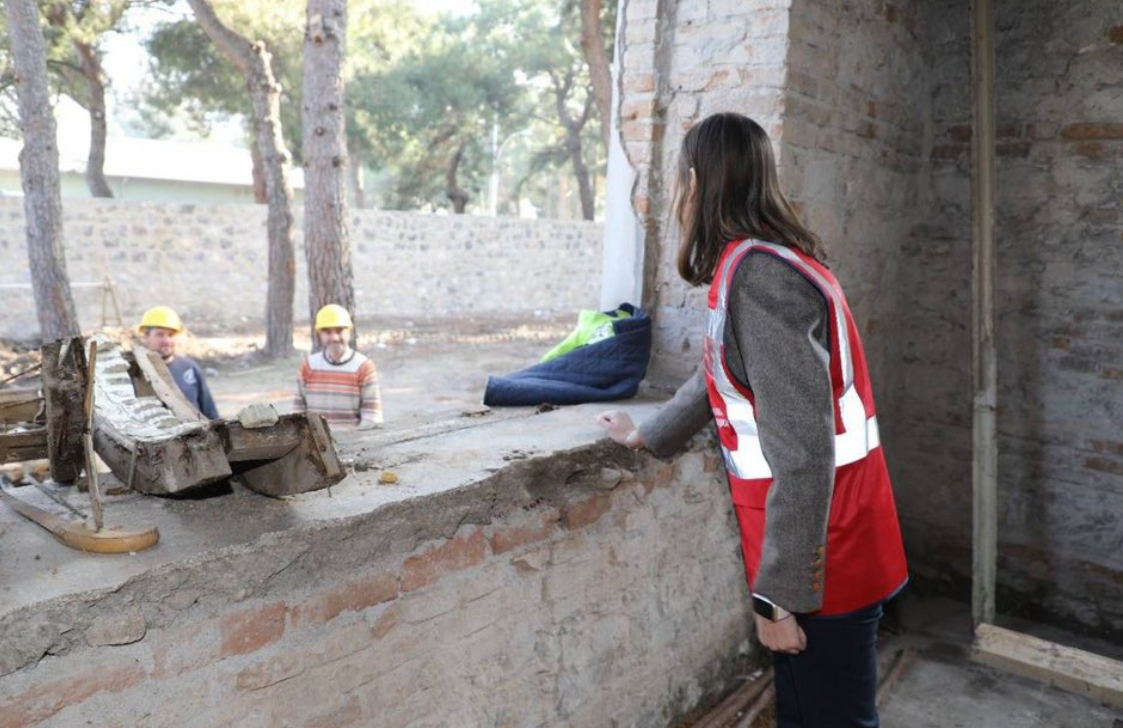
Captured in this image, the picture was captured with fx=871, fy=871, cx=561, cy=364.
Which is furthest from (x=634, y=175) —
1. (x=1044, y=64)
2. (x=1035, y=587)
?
(x=1035, y=587)

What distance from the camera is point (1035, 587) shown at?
3.80m

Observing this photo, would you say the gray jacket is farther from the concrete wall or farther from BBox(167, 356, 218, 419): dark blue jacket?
BBox(167, 356, 218, 419): dark blue jacket

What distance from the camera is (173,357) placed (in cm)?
460

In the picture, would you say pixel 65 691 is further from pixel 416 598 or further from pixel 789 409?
pixel 789 409

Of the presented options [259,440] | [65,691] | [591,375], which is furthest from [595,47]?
[65,691]

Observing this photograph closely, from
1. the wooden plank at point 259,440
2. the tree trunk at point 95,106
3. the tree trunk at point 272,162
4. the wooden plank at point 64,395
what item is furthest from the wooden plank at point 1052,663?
the tree trunk at point 95,106

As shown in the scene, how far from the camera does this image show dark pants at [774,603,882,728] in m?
1.78

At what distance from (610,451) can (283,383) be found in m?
8.02

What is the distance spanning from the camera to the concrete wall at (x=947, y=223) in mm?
3014

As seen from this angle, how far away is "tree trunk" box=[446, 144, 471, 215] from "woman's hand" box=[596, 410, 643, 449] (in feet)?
62.4

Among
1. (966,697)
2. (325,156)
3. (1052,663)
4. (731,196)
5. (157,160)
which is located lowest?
(966,697)

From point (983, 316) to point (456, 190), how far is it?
18.7m

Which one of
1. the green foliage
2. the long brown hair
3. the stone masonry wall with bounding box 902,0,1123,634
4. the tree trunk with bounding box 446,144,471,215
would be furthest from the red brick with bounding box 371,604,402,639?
the tree trunk with bounding box 446,144,471,215

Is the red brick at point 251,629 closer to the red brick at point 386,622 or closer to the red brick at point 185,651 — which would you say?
the red brick at point 185,651
